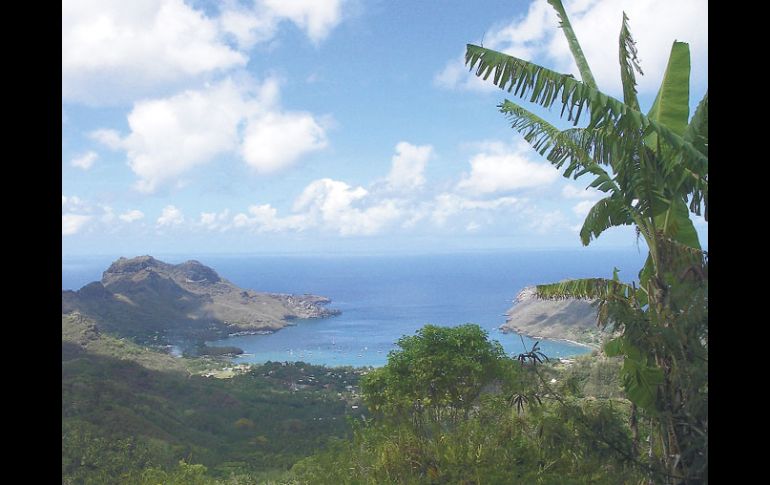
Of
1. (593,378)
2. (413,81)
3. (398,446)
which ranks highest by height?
(413,81)

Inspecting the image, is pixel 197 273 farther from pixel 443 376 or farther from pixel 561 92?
pixel 561 92

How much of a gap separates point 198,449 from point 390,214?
2119 mm

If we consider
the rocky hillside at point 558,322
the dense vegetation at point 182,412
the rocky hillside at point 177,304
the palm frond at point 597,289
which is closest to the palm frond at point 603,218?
the palm frond at point 597,289

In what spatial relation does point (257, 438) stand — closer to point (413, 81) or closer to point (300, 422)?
point (300, 422)

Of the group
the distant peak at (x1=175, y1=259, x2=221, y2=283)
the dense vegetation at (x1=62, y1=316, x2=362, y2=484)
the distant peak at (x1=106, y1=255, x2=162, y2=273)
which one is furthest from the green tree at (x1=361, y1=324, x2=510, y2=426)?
the distant peak at (x1=106, y1=255, x2=162, y2=273)

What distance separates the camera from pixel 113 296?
783 cm

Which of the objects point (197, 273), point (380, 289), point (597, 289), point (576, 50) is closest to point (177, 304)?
point (197, 273)

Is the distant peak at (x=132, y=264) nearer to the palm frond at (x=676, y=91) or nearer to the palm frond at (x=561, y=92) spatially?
the palm frond at (x=561, y=92)

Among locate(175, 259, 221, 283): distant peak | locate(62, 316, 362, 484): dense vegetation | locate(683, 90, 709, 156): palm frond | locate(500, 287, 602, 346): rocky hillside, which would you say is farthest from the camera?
locate(175, 259, 221, 283): distant peak

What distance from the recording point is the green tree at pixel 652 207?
1617 mm

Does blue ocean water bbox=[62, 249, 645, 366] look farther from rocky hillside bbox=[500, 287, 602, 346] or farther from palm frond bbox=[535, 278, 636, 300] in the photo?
palm frond bbox=[535, 278, 636, 300]

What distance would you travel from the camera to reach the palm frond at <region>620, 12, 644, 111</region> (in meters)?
1.90

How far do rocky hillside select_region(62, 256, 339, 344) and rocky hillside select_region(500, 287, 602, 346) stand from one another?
254 cm
